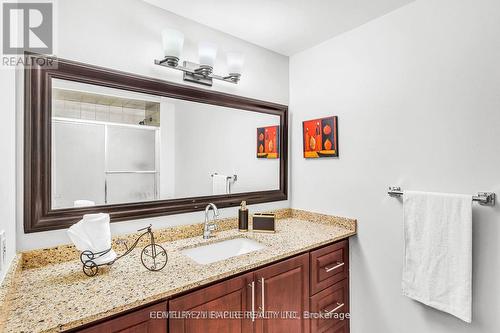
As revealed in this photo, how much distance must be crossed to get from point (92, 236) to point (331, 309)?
5.20ft

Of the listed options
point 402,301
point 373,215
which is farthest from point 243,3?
point 402,301

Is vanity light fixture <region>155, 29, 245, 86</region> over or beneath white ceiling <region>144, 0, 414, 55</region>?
beneath

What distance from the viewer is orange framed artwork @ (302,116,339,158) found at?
2.05 metres

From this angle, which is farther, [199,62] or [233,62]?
[233,62]

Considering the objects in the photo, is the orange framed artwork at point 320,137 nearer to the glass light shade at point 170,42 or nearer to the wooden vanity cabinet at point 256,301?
the wooden vanity cabinet at point 256,301

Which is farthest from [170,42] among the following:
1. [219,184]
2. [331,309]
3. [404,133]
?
[331,309]

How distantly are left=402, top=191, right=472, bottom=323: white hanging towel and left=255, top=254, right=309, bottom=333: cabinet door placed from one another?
0.65 meters

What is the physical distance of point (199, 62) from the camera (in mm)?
1769

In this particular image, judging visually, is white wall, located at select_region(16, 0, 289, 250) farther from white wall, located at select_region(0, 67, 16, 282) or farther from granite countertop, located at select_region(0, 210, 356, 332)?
granite countertop, located at select_region(0, 210, 356, 332)

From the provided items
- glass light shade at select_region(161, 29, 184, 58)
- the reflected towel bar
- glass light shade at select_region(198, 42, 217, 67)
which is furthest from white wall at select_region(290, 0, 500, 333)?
glass light shade at select_region(161, 29, 184, 58)

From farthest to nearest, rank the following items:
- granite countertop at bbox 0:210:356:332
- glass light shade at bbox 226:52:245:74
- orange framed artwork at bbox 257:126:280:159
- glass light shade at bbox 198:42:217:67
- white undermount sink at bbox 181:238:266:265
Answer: orange framed artwork at bbox 257:126:280:159 < glass light shade at bbox 226:52:245:74 < glass light shade at bbox 198:42:217:67 < white undermount sink at bbox 181:238:266:265 < granite countertop at bbox 0:210:356:332

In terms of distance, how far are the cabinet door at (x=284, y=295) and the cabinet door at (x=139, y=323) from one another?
51cm

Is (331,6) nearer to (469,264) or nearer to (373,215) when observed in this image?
(373,215)

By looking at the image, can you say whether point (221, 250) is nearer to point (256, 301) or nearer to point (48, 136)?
point (256, 301)
